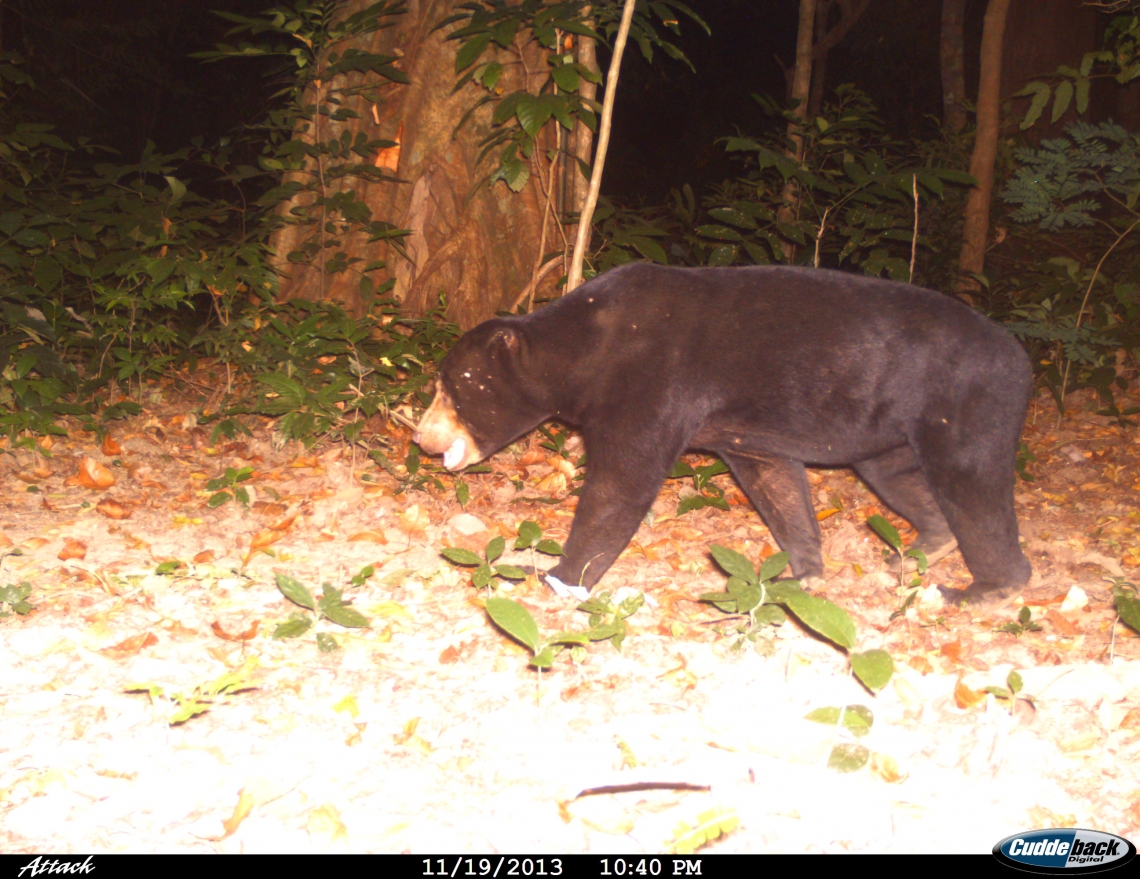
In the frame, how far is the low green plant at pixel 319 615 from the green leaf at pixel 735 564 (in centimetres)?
118

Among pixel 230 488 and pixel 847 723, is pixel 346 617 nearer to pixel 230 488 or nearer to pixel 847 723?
pixel 847 723

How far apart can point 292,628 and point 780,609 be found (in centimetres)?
159

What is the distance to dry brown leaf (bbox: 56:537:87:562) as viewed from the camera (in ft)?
11.7

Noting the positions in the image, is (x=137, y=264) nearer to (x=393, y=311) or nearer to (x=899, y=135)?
(x=393, y=311)

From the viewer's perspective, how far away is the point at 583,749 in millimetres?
2488

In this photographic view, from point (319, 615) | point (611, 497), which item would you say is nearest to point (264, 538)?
point (319, 615)

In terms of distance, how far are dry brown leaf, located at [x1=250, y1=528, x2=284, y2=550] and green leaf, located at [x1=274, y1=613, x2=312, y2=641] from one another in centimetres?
80

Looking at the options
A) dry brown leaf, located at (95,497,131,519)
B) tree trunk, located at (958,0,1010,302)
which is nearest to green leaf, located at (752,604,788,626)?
dry brown leaf, located at (95,497,131,519)

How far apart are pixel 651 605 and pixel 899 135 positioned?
18.0 meters

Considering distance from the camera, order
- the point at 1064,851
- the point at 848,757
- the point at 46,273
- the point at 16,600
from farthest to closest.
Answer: the point at 46,273 → the point at 16,600 → the point at 848,757 → the point at 1064,851

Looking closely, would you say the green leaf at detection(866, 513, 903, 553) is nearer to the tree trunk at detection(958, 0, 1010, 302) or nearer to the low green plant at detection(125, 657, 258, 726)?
the low green plant at detection(125, 657, 258, 726)

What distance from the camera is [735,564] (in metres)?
2.99

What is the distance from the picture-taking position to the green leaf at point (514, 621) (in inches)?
104

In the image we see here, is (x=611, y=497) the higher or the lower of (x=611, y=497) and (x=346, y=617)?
the higher
